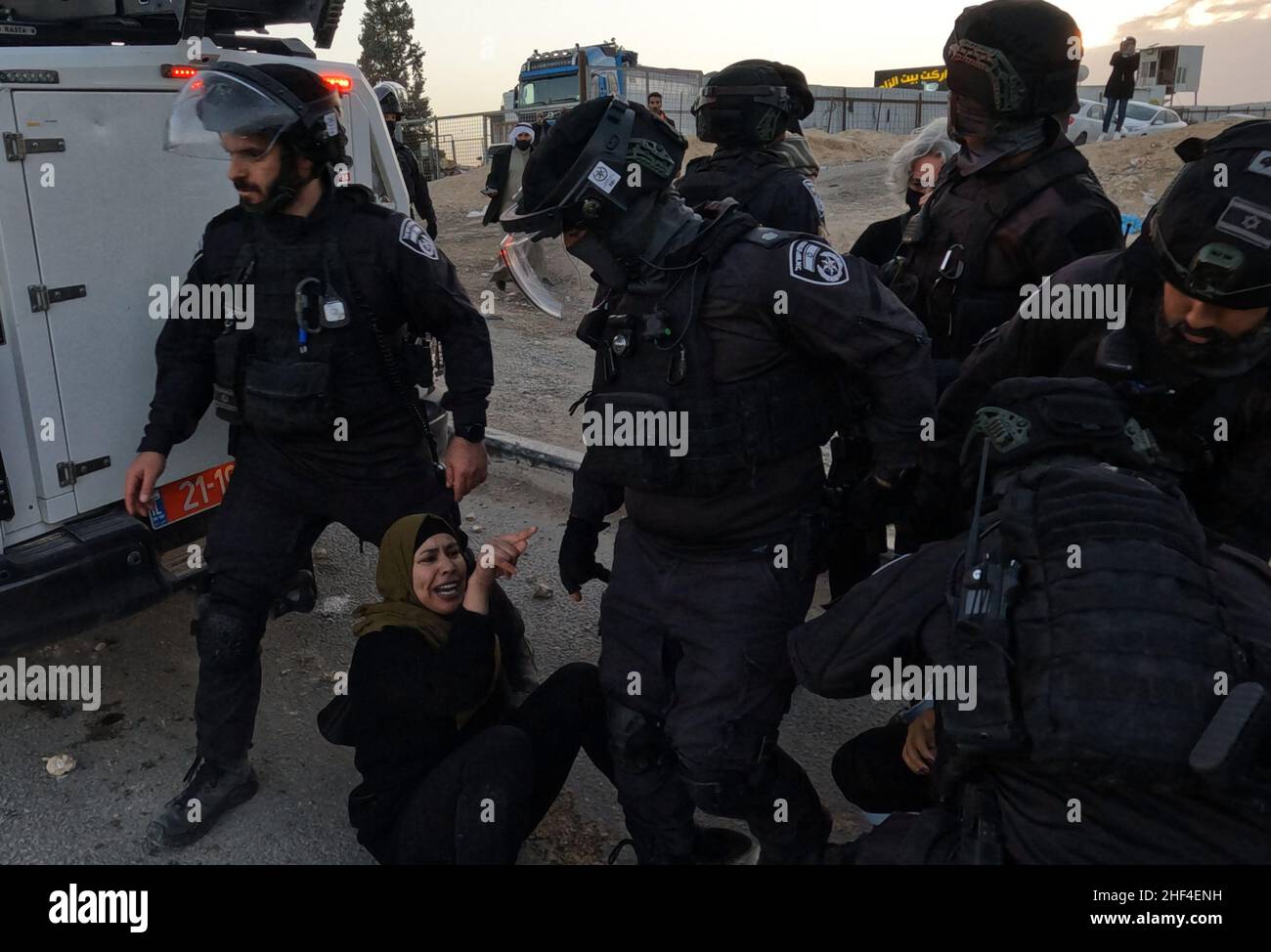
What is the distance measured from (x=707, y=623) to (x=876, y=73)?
194ft

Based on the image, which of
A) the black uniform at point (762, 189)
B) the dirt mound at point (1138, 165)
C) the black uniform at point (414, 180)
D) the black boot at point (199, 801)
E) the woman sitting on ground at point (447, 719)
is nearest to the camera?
the woman sitting on ground at point (447, 719)

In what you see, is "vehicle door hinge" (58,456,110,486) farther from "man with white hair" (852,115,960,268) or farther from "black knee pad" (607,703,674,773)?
"man with white hair" (852,115,960,268)

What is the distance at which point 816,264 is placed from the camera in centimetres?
221

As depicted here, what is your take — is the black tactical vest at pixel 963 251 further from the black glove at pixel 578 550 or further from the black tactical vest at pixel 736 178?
the black glove at pixel 578 550

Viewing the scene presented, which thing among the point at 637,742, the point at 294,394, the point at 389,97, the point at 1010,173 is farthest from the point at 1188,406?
the point at 389,97

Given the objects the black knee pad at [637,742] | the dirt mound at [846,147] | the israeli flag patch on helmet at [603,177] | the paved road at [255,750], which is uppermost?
the dirt mound at [846,147]

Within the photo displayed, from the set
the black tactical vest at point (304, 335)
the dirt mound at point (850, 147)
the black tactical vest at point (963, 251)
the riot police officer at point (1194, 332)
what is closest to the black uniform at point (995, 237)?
the black tactical vest at point (963, 251)

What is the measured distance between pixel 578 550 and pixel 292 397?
38.3 inches

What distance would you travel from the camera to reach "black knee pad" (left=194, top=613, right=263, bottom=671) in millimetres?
2824

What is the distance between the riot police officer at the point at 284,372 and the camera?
111 inches

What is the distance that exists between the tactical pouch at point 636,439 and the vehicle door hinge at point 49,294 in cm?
183
